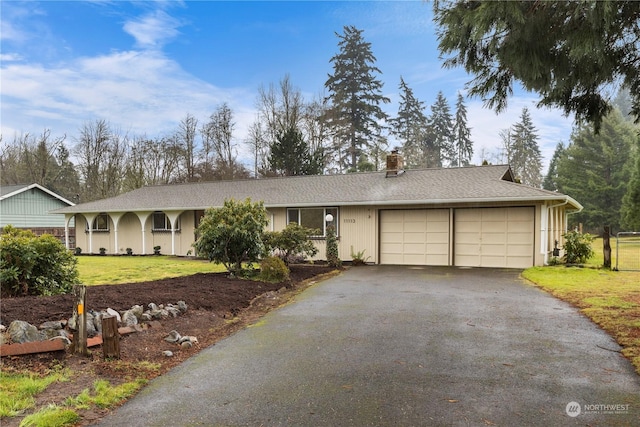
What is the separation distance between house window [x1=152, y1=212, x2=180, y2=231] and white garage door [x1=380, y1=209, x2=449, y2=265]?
33.9 ft

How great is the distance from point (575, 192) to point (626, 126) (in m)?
7.46

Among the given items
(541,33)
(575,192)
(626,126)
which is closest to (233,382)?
(541,33)

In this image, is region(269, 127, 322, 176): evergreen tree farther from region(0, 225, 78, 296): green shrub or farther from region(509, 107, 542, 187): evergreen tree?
region(509, 107, 542, 187): evergreen tree

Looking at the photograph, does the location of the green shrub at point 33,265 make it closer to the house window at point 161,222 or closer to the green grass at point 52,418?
the green grass at point 52,418

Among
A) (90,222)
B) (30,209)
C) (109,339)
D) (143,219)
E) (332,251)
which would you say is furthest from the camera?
(30,209)

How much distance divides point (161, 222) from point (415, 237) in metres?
12.0

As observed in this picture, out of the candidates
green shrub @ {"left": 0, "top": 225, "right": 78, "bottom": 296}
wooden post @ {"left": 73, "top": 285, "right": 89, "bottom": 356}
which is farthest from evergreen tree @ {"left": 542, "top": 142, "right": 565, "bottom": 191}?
wooden post @ {"left": 73, "top": 285, "right": 89, "bottom": 356}

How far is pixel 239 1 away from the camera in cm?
984

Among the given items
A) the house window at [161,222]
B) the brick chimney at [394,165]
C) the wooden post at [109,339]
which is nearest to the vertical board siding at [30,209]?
the house window at [161,222]

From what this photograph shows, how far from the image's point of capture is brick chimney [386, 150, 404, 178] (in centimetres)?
1698

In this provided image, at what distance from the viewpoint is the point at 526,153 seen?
1719 inches

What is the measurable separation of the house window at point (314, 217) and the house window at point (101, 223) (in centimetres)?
1038

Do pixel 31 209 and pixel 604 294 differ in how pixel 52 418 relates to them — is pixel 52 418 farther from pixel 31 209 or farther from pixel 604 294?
pixel 31 209

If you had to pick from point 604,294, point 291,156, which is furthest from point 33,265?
point 291,156
